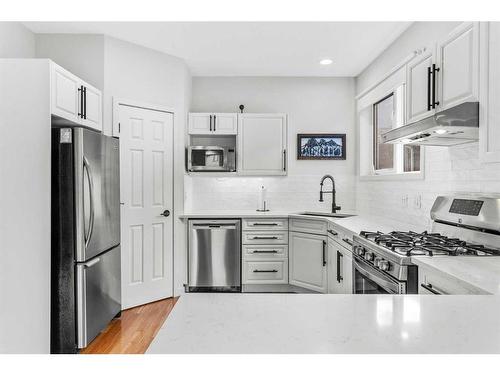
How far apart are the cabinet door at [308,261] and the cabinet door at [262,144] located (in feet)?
2.88

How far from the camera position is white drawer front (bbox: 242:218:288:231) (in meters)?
3.86

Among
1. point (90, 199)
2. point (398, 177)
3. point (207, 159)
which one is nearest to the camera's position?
point (90, 199)

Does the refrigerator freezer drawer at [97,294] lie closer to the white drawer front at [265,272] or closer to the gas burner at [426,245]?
the white drawer front at [265,272]

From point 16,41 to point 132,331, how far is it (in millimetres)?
2687

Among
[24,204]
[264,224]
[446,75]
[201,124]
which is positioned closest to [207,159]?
[201,124]

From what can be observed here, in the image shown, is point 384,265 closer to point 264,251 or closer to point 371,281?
point 371,281

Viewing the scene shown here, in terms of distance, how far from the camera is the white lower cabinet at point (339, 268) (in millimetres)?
2830

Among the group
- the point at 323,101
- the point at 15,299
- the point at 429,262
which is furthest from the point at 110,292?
the point at 323,101

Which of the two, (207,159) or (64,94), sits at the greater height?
(64,94)

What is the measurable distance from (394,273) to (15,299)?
2.37 m

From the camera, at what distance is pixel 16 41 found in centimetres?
296

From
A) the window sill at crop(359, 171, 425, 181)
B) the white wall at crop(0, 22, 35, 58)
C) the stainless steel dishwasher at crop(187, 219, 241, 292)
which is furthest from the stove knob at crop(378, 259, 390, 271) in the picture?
the white wall at crop(0, 22, 35, 58)

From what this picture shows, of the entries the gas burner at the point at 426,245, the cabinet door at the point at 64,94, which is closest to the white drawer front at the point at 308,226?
the gas burner at the point at 426,245

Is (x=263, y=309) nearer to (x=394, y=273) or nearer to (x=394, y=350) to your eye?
(x=394, y=350)
